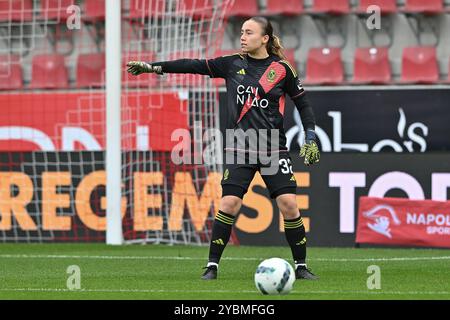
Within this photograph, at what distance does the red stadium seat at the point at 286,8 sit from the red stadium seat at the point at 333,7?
0.91 feet

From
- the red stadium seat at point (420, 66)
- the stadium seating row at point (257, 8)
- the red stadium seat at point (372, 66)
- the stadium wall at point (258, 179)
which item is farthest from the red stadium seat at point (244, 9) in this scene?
the stadium wall at point (258, 179)

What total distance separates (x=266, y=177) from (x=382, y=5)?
8.63m

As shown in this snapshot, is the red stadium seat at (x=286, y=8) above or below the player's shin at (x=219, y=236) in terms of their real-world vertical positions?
above

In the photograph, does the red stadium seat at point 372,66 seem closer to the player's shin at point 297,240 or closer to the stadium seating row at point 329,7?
the stadium seating row at point 329,7

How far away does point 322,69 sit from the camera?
1612 cm

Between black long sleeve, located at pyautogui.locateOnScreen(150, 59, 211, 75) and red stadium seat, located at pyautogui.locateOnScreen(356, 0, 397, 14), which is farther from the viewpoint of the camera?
red stadium seat, located at pyautogui.locateOnScreen(356, 0, 397, 14)

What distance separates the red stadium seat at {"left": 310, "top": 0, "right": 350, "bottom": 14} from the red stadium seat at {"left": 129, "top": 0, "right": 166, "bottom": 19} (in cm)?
386

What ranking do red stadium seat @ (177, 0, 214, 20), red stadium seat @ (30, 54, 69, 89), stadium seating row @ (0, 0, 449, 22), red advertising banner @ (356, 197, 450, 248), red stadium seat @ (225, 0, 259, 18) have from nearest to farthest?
red advertising banner @ (356, 197, 450, 248) < red stadium seat @ (177, 0, 214, 20) < stadium seating row @ (0, 0, 449, 22) < red stadium seat @ (30, 54, 69, 89) < red stadium seat @ (225, 0, 259, 18)

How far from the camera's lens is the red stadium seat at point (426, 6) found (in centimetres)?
1596

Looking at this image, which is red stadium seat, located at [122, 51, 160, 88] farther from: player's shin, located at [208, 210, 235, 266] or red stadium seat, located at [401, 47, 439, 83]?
player's shin, located at [208, 210, 235, 266]

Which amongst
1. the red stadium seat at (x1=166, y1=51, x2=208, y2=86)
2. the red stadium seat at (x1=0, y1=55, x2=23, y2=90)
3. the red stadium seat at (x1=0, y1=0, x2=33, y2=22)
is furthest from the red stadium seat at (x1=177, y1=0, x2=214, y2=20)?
the red stadium seat at (x1=0, y1=55, x2=23, y2=90)

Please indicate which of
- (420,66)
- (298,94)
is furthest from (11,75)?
(298,94)

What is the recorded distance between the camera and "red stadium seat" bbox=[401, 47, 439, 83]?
51.5ft

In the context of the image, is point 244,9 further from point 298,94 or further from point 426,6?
point 298,94
